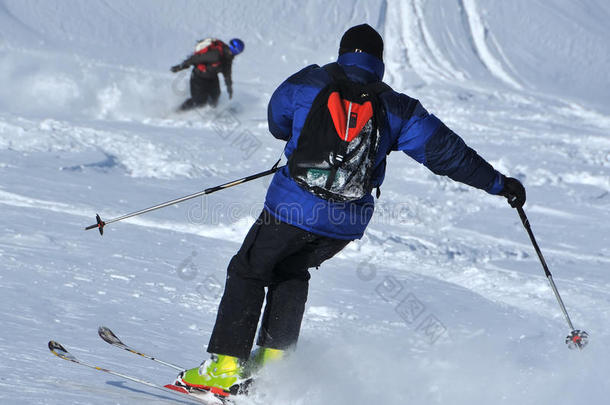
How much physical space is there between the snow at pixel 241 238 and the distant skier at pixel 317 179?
7.0 inches

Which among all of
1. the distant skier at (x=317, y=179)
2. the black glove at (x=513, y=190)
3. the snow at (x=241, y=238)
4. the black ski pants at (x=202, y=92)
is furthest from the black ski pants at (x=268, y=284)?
the black ski pants at (x=202, y=92)

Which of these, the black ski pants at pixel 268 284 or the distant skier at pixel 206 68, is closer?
the black ski pants at pixel 268 284

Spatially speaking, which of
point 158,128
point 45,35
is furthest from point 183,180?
point 45,35

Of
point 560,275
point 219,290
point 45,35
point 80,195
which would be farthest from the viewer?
point 45,35

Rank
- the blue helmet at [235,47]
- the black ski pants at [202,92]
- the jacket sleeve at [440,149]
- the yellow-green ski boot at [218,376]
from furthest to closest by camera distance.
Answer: the blue helmet at [235,47] < the black ski pants at [202,92] < the yellow-green ski boot at [218,376] < the jacket sleeve at [440,149]

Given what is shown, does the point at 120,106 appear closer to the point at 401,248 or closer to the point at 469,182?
the point at 401,248

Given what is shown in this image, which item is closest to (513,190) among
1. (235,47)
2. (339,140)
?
(339,140)

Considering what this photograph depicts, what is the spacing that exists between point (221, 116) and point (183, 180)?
373 cm

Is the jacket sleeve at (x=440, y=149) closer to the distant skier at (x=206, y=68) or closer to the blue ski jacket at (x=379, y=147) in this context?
the blue ski jacket at (x=379, y=147)

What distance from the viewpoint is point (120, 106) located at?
10.6 metres

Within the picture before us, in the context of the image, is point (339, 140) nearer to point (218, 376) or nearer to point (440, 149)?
point (440, 149)

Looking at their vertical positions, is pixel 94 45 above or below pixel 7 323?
above

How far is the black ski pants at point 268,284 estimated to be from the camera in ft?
9.14

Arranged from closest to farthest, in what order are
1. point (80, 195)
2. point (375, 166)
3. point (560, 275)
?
point (375, 166), point (560, 275), point (80, 195)
